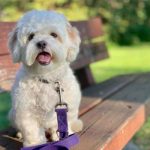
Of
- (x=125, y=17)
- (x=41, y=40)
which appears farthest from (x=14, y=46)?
(x=125, y=17)

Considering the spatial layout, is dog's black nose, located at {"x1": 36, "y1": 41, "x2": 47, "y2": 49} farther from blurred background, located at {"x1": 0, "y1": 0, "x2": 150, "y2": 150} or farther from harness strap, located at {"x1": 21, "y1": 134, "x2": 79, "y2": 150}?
blurred background, located at {"x1": 0, "y1": 0, "x2": 150, "y2": 150}

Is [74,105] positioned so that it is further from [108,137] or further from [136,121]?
[136,121]

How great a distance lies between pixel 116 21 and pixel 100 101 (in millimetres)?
16149

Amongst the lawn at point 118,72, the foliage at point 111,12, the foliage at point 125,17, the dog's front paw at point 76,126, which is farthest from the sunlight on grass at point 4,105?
the foliage at point 125,17

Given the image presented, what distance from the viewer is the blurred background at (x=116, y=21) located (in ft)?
40.6

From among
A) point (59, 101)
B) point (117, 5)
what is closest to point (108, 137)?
point (59, 101)

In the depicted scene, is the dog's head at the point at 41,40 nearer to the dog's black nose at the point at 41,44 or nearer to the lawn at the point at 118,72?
the dog's black nose at the point at 41,44

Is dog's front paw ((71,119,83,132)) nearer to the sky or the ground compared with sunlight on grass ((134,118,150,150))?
nearer to the sky

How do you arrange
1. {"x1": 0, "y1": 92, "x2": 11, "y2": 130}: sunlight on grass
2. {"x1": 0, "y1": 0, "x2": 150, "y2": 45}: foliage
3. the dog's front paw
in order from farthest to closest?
{"x1": 0, "y1": 0, "x2": 150, "y2": 45}: foliage → {"x1": 0, "y1": 92, "x2": 11, "y2": 130}: sunlight on grass → the dog's front paw

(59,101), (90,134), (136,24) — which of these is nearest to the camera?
(59,101)

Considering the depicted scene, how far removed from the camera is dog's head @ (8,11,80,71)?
119 inches

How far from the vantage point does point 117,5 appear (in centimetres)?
1848

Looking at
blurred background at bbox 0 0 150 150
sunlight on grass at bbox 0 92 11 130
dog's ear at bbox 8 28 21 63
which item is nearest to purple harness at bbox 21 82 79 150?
dog's ear at bbox 8 28 21 63

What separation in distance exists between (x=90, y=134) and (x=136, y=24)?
19.2m
